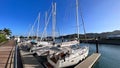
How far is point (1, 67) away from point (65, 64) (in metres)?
5.77

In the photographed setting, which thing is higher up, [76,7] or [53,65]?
[76,7]

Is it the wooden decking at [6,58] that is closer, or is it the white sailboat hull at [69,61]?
the wooden decking at [6,58]

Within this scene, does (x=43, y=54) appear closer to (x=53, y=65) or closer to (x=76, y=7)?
(x=53, y=65)

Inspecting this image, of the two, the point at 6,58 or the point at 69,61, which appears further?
the point at 6,58

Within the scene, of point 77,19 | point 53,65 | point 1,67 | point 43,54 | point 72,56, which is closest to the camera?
point 1,67

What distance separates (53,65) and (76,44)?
1022 cm

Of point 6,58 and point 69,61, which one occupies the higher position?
point 6,58

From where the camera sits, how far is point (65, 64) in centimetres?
1397

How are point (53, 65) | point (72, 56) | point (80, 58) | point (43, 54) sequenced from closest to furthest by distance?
1. point (53, 65)
2. point (72, 56)
3. point (80, 58)
4. point (43, 54)

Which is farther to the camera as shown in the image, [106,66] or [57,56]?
A: [106,66]

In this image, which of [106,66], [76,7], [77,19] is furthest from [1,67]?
[76,7]

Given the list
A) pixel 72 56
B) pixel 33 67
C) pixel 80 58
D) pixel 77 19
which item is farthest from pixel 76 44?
pixel 33 67

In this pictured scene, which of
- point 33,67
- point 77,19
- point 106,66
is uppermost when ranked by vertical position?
point 77,19

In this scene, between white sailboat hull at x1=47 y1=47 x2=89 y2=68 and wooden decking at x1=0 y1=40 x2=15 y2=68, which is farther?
white sailboat hull at x1=47 y1=47 x2=89 y2=68
